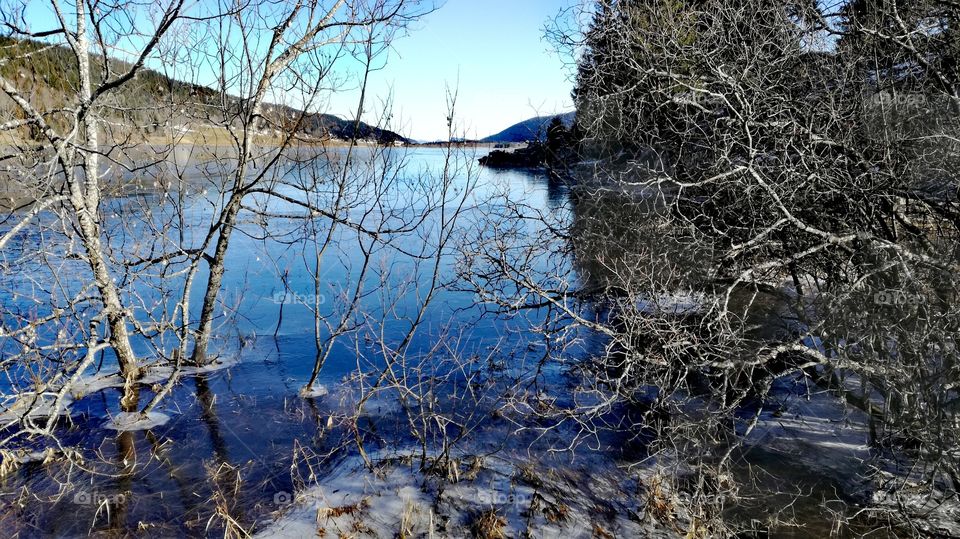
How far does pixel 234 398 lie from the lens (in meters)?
6.91

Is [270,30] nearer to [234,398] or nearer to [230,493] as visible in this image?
[234,398]

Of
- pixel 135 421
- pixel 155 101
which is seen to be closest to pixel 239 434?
pixel 135 421

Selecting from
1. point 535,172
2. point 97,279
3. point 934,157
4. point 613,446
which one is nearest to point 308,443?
point 97,279

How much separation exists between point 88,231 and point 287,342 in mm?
3427

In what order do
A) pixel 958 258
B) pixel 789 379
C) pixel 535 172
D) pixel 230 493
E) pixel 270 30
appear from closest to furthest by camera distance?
pixel 958 258 → pixel 230 493 → pixel 270 30 → pixel 789 379 → pixel 535 172
